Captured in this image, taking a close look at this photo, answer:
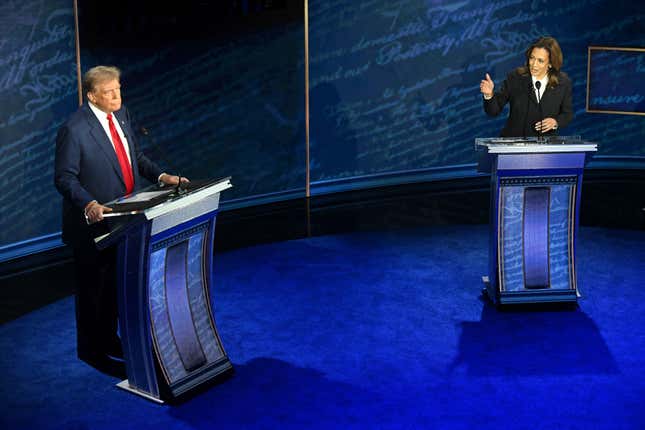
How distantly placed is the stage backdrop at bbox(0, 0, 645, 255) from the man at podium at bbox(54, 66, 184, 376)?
217cm

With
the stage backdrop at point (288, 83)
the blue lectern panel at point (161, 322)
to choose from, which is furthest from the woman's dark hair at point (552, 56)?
the stage backdrop at point (288, 83)

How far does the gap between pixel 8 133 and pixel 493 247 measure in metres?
3.30

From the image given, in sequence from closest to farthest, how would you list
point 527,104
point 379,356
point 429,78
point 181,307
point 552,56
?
point 181,307, point 379,356, point 552,56, point 527,104, point 429,78

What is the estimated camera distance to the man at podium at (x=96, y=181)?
3.89 m

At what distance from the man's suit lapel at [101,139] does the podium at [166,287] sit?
0.25 metres

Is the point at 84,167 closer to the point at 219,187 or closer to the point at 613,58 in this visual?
the point at 219,187

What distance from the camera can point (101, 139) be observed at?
3.96 metres

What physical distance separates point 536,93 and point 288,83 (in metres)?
3.11

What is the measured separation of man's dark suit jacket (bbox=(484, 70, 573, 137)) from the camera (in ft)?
17.1

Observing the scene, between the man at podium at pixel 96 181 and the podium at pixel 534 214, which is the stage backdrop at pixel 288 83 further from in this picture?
the podium at pixel 534 214

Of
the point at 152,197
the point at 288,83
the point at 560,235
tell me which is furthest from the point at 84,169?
the point at 288,83

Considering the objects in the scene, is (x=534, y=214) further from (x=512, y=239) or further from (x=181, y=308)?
(x=181, y=308)

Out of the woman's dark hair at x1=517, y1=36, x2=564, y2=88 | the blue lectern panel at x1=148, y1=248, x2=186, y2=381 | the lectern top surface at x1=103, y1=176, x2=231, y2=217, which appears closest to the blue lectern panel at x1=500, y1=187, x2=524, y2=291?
the woman's dark hair at x1=517, y1=36, x2=564, y2=88

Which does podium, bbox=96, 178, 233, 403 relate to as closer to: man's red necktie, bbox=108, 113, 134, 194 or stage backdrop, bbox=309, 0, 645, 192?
man's red necktie, bbox=108, 113, 134, 194
